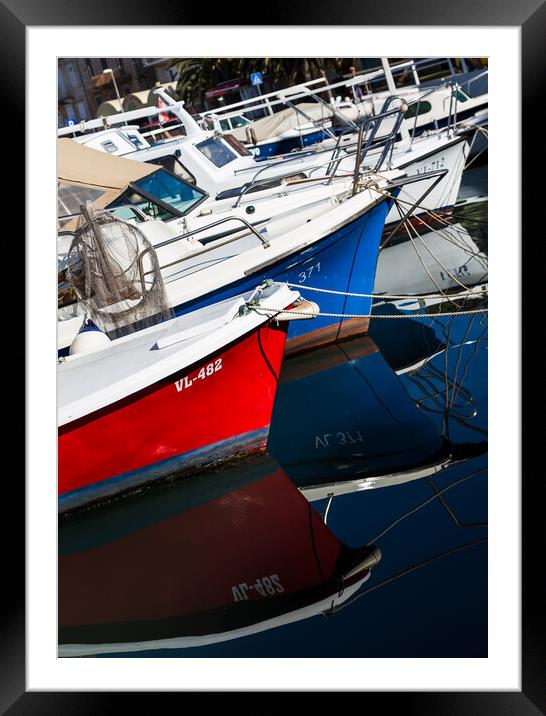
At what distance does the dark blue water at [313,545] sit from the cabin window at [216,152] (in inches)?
167

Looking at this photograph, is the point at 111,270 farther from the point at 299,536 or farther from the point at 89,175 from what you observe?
the point at 89,175

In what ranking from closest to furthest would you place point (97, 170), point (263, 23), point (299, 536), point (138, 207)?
point (263, 23), point (299, 536), point (97, 170), point (138, 207)

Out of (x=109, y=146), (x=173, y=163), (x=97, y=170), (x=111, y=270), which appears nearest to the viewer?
(x=111, y=270)

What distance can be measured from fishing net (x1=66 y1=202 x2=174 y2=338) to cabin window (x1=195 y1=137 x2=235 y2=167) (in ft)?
14.5

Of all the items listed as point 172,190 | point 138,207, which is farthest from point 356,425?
point 172,190

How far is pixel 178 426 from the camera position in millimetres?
4582

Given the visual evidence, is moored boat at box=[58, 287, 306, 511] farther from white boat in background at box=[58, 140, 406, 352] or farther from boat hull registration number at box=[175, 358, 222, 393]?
white boat in background at box=[58, 140, 406, 352]

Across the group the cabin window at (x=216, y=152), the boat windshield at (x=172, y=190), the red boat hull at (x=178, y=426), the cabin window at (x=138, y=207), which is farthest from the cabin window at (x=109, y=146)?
the red boat hull at (x=178, y=426)

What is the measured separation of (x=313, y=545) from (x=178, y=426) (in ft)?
3.44

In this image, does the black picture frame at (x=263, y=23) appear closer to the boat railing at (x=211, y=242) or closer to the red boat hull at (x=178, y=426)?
the red boat hull at (x=178, y=426)

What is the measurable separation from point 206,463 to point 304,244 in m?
2.02

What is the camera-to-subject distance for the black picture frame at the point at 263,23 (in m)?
2.88

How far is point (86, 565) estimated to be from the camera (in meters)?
4.06
